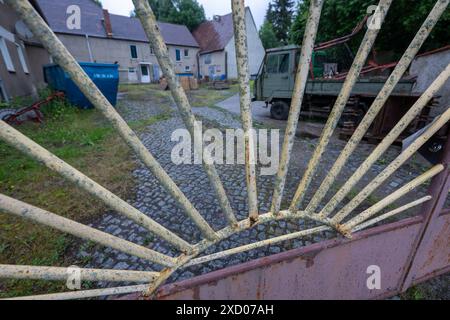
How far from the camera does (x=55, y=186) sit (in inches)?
147

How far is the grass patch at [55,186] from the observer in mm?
2396

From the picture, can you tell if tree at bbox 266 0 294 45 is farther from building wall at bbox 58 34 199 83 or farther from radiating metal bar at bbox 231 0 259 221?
radiating metal bar at bbox 231 0 259 221

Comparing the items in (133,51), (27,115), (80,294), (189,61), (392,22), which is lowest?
(27,115)

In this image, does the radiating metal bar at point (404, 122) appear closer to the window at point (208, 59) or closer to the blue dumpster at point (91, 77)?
the blue dumpster at point (91, 77)

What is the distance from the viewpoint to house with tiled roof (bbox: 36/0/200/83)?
1938 cm

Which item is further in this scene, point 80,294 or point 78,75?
point 80,294

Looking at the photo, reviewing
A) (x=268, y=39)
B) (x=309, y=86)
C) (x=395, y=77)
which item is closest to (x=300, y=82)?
(x=395, y=77)

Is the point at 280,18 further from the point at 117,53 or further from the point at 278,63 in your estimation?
the point at 278,63

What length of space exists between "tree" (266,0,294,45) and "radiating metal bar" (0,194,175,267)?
4015 cm

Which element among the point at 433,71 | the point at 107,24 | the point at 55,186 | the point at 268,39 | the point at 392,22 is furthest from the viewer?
the point at 268,39

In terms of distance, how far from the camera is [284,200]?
3.53 meters

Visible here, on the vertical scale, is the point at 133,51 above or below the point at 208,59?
above

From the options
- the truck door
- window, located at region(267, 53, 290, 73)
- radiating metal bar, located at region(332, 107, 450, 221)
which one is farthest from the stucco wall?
radiating metal bar, located at region(332, 107, 450, 221)

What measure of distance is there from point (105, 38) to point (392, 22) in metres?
22.7
